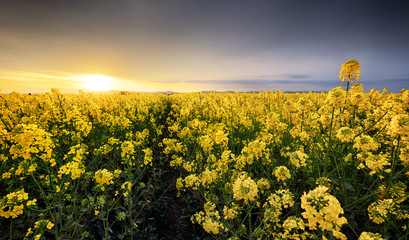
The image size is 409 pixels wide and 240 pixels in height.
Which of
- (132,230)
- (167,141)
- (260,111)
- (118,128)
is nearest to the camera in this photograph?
(132,230)

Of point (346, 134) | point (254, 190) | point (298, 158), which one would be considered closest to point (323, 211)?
point (254, 190)

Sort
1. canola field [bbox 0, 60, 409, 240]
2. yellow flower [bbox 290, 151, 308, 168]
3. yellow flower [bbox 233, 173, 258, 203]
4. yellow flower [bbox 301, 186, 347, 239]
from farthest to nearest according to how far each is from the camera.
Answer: yellow flower [bbox 290, 151, 308, 168] < canola field [bbox 0, 60, 409, 240] < yellow flower [bbox 233, 173, 258, 203] < yellow flower [bbox 301, 186, 347, 239]

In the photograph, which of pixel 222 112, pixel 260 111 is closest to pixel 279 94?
pixel 260 111

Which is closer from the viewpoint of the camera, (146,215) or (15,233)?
(15,233)

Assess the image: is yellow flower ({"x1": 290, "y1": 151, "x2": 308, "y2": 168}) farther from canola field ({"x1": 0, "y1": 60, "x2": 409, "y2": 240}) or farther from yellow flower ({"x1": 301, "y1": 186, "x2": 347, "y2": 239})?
yellow flower ({"x1": 301, "y1": 186, "x2": 347, "y2": 239})

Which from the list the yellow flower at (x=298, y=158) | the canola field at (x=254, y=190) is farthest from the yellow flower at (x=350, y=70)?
the yellow flower at (x=298, y=158)

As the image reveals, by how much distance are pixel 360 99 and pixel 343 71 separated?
61 centimetres

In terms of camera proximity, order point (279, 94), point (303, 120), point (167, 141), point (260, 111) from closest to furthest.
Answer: point (303, 120) → point (167, 141) → point (260, 111) → point (279, 94)

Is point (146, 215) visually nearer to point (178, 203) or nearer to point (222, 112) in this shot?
point (178, 203)

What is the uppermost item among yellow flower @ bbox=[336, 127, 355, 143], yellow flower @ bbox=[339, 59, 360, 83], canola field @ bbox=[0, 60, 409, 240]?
yellow flower @ bbox=[339, 59, 360, 83]

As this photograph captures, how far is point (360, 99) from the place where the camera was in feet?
10.2

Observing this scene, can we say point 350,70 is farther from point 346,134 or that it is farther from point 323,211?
point 323,211

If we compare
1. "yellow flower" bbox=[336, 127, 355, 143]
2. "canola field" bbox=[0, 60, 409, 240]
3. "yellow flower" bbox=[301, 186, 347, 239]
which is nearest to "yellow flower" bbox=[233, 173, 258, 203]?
"canola field" bbox=[0, 60, 409, 240]

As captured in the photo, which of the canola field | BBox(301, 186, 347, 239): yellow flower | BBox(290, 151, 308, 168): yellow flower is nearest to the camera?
BBox(301, 186, 347, 239): yellow flower
